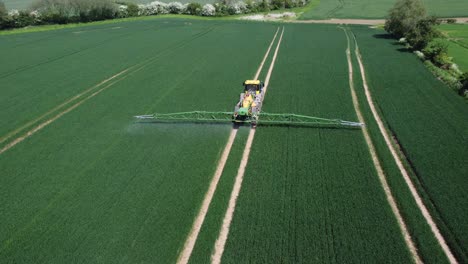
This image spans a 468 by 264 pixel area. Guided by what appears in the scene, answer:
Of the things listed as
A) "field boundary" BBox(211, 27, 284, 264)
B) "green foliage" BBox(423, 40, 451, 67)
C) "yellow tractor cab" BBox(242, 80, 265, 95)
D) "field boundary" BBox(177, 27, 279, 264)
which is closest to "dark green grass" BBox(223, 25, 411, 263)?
"field boundary" BBox(211, 27, 284, 264)

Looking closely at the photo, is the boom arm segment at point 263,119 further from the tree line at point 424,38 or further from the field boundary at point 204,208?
the tree line at point 424,38

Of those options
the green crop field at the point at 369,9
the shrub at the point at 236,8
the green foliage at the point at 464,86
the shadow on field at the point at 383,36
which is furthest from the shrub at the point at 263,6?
the green foliage at the point at 464,86

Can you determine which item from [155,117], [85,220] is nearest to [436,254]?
[85,220]

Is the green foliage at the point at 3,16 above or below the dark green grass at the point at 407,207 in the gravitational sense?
above

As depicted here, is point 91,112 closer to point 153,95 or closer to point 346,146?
point 153,95

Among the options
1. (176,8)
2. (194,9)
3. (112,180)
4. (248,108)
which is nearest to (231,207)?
(112,180)
